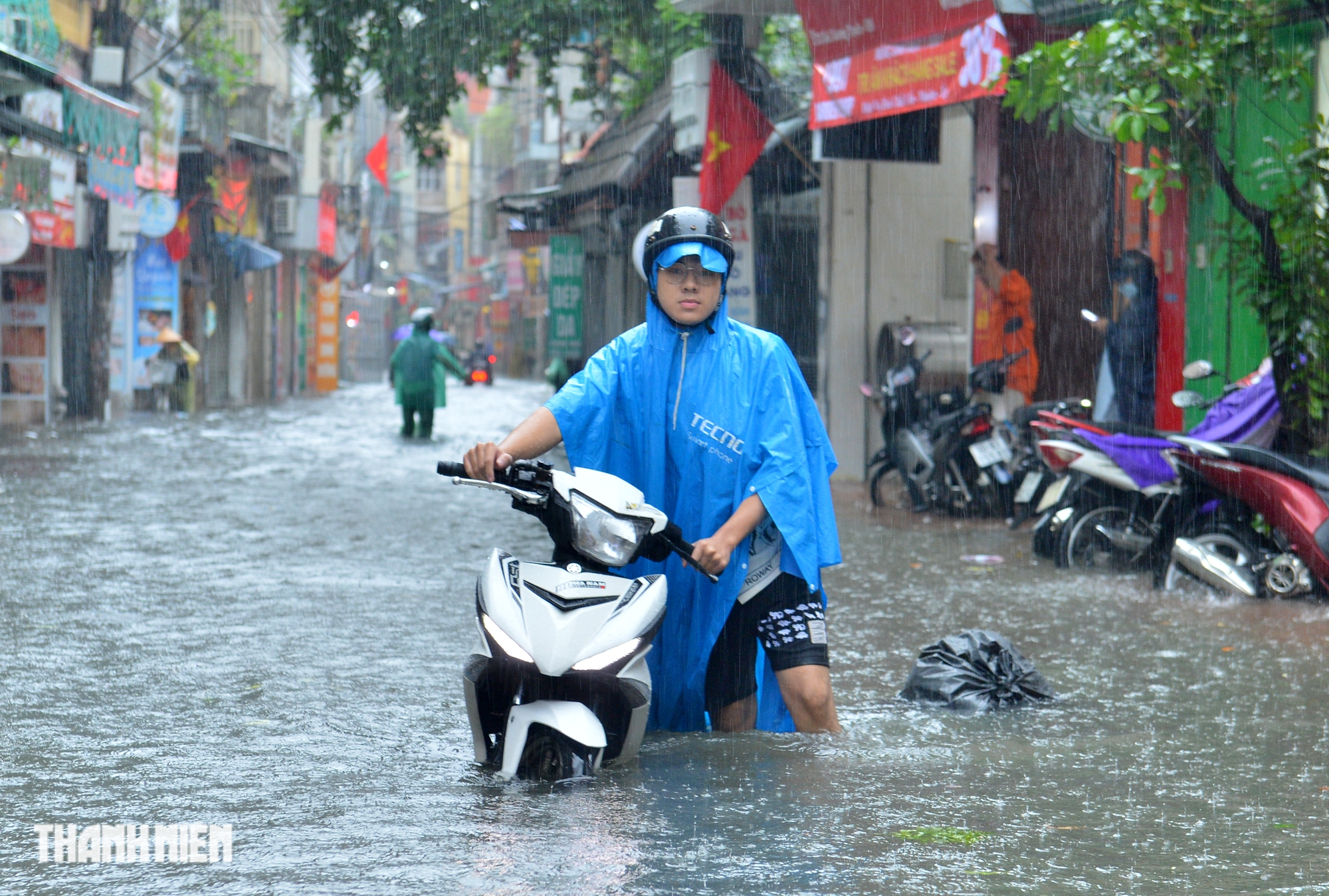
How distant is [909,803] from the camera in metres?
4.19

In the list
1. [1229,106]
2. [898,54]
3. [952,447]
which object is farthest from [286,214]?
[1229,106]

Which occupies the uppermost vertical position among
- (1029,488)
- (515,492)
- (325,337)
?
(325,337)

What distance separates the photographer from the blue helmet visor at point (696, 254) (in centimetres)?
429

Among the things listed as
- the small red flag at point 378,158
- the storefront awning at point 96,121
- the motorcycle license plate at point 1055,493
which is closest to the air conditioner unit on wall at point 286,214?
the small red flag at point 378,158

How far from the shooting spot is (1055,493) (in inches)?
391

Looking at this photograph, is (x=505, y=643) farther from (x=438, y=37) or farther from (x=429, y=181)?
(x=429, y=181)

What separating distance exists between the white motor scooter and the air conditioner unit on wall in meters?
36.9

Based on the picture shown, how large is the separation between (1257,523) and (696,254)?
196 inches

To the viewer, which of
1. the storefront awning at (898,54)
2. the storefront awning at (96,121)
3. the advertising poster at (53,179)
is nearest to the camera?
the storefront awning at (898,54)

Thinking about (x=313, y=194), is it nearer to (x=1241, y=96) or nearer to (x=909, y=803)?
(x=1241, y=96)

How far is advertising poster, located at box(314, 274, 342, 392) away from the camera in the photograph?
4462cm

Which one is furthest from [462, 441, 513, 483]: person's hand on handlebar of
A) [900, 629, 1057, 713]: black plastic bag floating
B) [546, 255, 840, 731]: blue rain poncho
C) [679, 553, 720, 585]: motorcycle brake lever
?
[900, 629, 1057, 713]: black plastic bag floating

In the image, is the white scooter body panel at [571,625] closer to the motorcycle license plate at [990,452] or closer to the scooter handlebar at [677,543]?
the scooter handlebar at [677,543]

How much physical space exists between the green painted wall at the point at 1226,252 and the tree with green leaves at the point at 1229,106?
0.74 m
